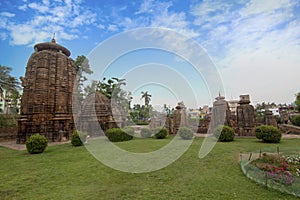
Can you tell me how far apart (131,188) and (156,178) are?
1.04 meters

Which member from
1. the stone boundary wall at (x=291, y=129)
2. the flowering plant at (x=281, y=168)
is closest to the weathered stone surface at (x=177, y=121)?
the stone boundary wall at (x=291, y=129)

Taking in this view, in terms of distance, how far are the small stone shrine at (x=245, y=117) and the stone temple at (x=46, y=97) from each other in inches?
709

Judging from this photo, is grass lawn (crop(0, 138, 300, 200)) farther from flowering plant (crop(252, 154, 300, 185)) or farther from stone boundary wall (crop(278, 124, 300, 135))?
stone boundary wall (crop(278, 124, 300, 135))

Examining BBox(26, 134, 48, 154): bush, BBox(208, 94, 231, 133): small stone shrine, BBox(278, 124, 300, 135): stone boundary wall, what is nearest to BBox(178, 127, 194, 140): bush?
BBox(208, 94, 231, 133): small stone shrine

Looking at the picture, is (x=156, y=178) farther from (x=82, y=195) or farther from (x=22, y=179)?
(x=22, y=179)

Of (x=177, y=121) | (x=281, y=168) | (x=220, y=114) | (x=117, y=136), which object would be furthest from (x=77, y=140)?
(x=220, y=114)

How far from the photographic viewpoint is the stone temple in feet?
49.7

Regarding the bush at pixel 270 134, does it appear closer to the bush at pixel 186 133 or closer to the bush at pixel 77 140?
the bush at pixel 186 133

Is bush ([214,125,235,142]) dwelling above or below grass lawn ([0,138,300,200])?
above

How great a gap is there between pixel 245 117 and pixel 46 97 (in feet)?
66.5

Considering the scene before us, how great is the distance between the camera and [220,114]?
18672 millimetres

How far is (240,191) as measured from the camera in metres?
4.11

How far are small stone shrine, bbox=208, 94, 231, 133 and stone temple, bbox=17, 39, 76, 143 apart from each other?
641 inches

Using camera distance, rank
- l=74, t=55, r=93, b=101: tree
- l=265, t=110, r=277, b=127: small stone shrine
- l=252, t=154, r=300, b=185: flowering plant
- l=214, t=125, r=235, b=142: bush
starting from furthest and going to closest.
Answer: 1. l=74, t=55, r=93, b=101: tree
2. l=265, t=110, r=277, b=127: small stone shrine
3. l=214, t=125, r=235, b=142: bush
4. l=252, t=154, r=300, b=185: flowering plant
